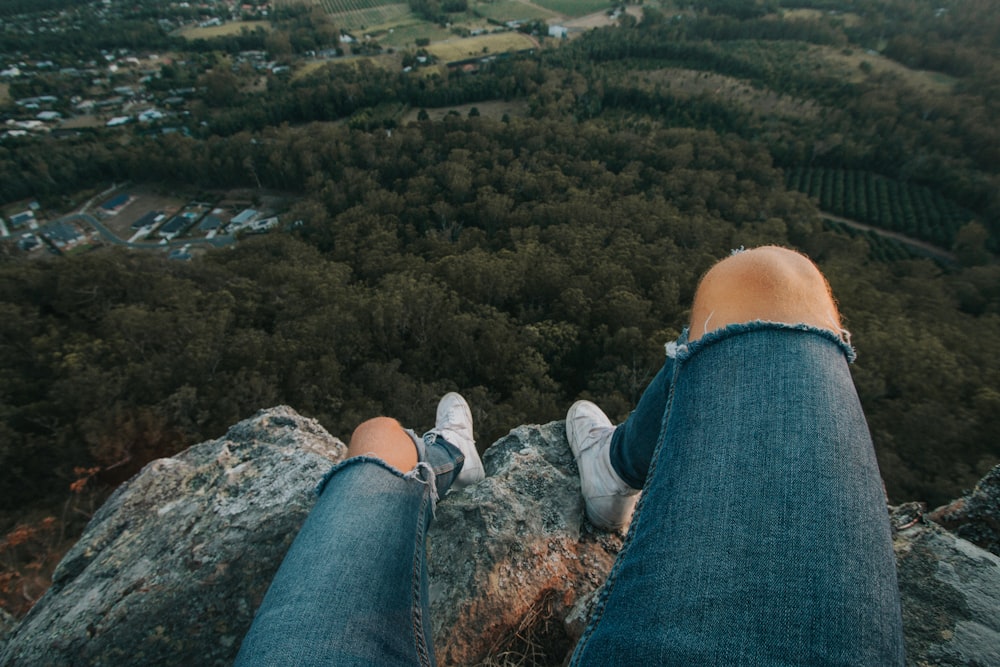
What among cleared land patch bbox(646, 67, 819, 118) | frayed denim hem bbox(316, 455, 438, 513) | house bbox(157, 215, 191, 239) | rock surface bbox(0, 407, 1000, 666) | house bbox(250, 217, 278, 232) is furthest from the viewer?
cleared land patch bbox(646, 67, 819, 118)

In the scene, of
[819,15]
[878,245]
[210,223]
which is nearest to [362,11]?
[210,223]

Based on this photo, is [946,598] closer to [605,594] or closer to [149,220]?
[605,594]

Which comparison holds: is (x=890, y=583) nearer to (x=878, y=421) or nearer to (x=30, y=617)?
(x=30, y=617)

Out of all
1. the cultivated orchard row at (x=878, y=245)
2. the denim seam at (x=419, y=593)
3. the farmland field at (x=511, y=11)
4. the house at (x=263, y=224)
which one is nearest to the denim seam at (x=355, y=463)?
the denim seam at (x=419, y=593)

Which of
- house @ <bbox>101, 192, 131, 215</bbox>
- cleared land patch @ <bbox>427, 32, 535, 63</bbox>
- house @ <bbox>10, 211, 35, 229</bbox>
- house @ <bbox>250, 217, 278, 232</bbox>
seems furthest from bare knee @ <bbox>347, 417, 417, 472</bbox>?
cleared land patch @ <bbox>427, 32, 535, 63</bbox>

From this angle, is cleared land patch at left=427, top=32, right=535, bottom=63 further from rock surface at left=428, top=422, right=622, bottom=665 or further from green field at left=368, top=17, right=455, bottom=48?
rock surface at left=428, top=422, right=622, bottom=665

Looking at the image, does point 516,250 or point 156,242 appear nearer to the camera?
point 516,250

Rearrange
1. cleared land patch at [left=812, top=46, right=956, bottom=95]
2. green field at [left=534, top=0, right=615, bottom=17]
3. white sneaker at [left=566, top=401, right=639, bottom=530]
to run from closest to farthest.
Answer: white sneaker at [left=566, top=401, right=639, bottom=530]
cleared land patch at [left=812, top=46, right=956, bottom=95]
green field at [left=534, top=0, right=615, bottom=17]
